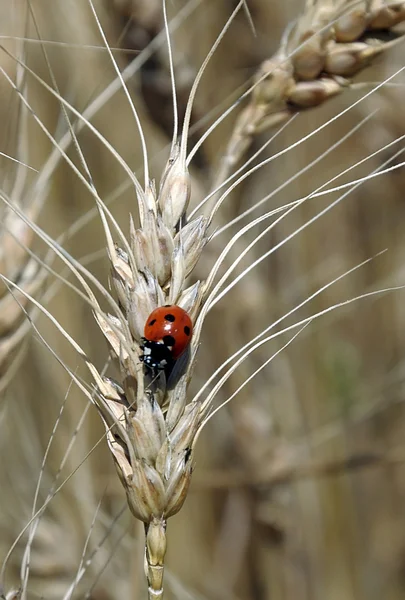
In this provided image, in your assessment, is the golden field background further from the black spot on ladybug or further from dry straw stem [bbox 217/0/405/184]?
the black spot on ladybug

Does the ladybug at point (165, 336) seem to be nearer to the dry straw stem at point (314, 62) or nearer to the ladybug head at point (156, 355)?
the ladybug head at point (156, 355)

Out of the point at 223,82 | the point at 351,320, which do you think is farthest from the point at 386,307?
the point at 223,82

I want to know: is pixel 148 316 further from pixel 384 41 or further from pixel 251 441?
pixel 251 441

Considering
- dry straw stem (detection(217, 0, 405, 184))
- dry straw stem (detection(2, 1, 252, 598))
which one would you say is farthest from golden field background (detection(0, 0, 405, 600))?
dry straw stem (detection(2, 1, 252, 598))

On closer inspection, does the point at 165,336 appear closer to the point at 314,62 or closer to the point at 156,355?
the point at 156,355

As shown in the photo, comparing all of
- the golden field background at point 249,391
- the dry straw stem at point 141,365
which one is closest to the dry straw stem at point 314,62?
the dry straw stem at point 141,365
